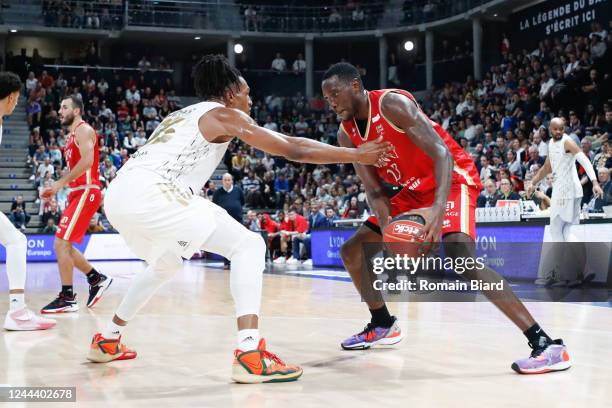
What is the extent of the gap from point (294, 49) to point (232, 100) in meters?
26.4

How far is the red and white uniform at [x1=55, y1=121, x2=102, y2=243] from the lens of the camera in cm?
706

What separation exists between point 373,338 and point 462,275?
91 centimetres

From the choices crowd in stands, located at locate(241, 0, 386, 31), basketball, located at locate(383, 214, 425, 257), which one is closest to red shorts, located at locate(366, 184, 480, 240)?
basketball, located at locate(383, 214, 425, 257)

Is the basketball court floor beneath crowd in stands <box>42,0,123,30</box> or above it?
beneath

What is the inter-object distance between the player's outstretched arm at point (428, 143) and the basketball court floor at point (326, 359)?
0.82 m

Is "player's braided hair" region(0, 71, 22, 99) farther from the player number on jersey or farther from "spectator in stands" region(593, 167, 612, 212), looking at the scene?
"spectator in stands" region(593, 167, 612, 212)

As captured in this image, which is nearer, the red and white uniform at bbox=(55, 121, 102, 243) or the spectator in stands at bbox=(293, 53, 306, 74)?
the red and white uniform at bbox=(55, 121, 102, 243)

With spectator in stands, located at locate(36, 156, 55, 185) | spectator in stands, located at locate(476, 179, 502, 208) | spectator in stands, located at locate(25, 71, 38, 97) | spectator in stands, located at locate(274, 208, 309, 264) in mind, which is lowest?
spectator in stands, located at locate(274, 208, 309, 264)

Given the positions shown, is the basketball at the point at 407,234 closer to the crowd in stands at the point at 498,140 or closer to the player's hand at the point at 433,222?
the player's hand at the point at 433,222

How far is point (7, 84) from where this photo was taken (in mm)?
5777

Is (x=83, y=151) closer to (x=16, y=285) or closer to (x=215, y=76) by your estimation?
(x=16, y=285)

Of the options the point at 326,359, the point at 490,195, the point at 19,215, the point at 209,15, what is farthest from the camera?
the point at 209,15

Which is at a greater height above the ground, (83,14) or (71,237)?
(83,14)

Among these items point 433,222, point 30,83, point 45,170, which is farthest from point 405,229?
point 30,83
